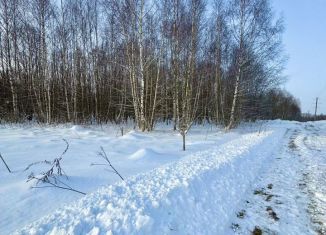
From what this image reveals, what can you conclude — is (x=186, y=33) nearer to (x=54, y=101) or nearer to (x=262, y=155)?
(x=262, y=155)

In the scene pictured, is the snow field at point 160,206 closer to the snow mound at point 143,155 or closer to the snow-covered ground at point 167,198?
the snow-covered ground at point 167,198

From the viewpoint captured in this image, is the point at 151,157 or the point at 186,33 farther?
the point at 186,33

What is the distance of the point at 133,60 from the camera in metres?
14.3

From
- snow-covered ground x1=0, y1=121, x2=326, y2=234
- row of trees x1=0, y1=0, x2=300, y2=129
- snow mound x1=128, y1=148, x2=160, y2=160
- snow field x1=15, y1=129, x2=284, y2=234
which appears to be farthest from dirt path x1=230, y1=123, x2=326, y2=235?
row of trees x1=0, y1=0, x2=300, y2=129

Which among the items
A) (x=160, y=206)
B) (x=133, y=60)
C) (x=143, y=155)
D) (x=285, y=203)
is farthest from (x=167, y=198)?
(x=133, y=60)

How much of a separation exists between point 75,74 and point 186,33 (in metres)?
10.0

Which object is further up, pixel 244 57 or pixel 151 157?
pixel 244 57

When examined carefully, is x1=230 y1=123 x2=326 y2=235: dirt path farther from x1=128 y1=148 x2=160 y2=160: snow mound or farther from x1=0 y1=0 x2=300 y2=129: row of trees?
x1=0 y1=0 x2=300 y2=129: row of trees

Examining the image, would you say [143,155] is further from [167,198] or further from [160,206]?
[160,206]

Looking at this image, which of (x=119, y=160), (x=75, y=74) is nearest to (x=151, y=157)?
(x=119, y=160)

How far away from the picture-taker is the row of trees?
568 inches

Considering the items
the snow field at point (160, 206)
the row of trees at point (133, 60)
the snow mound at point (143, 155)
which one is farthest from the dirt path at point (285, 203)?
the row of trees at point (133, 60)

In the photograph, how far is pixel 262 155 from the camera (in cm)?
849

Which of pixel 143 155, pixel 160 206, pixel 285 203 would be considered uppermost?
pixel 143 155
